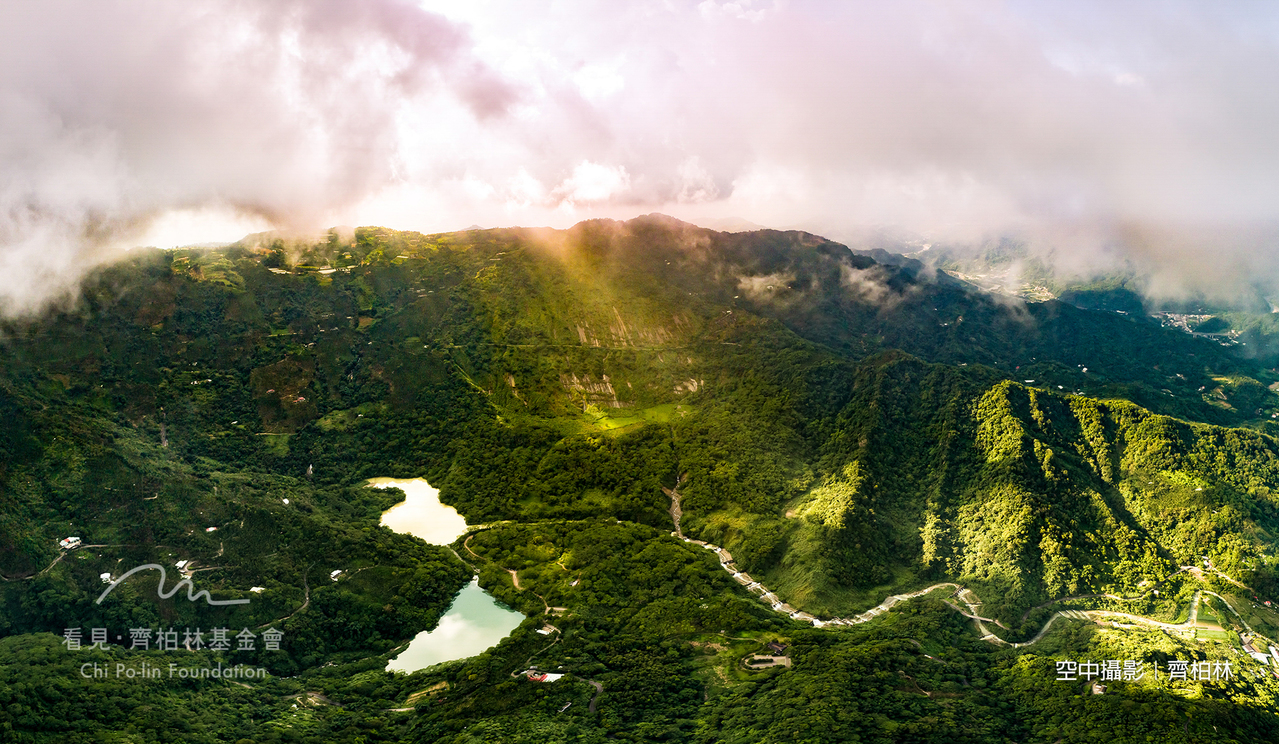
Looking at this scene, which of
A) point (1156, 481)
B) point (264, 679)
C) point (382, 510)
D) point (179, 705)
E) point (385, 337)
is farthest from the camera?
point (385, 337)

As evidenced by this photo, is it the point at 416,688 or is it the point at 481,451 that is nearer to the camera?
the point at 416,688

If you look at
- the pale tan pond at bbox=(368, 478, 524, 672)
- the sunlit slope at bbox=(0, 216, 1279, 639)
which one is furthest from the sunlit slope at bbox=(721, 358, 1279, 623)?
the pale tan pond at bbox=(368, 478, 524, 672)

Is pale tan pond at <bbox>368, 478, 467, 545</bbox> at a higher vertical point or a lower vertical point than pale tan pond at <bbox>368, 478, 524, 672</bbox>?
higher

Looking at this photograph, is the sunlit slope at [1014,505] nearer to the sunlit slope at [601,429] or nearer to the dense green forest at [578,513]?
the sunlit slope at [601,429]

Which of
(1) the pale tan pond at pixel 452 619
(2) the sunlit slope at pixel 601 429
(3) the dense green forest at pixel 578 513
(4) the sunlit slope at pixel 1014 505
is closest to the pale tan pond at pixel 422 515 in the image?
(1) the pale tan pond at pixel 452 619

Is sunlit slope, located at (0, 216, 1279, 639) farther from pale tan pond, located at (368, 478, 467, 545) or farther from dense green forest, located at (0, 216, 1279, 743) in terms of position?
pale tan pond, located at (368, 478, 467, 545)

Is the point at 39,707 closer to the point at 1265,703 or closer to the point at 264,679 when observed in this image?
the point at 264,679

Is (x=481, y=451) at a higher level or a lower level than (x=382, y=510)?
higher

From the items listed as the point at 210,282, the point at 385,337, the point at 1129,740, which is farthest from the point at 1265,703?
the point at 210,282
